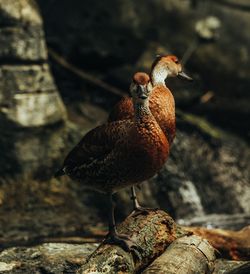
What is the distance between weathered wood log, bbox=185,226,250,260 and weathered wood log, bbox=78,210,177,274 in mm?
1118

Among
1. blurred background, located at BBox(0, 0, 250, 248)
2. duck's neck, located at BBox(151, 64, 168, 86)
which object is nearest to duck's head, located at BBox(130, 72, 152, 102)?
duck's neck, located at BBox(151, 64, 168, 86)

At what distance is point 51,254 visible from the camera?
7.31 m

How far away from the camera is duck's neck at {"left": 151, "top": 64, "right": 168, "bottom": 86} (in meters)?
7.83

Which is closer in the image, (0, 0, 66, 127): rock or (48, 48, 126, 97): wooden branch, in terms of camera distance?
(0, 0, 66, 127): rock

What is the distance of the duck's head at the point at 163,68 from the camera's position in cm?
789

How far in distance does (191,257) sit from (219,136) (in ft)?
18.8

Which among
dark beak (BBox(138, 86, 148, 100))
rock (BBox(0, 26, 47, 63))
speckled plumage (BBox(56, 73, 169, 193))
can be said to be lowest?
rock (BBox(0, 26, 47, 63))

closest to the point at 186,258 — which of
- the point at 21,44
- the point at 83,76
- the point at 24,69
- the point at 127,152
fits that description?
the point at 127,152

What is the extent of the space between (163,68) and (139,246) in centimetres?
259

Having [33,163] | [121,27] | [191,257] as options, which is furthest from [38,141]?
[191,257]

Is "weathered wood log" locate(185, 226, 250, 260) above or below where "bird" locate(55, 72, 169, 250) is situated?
below

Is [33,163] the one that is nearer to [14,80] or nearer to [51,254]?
[14,80]

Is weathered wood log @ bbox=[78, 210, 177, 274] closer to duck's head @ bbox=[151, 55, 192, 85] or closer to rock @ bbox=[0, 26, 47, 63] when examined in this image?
duck's head @ bbox=[151, 55, 192, 85]

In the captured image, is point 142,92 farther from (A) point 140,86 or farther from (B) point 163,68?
(B) point 163,68
